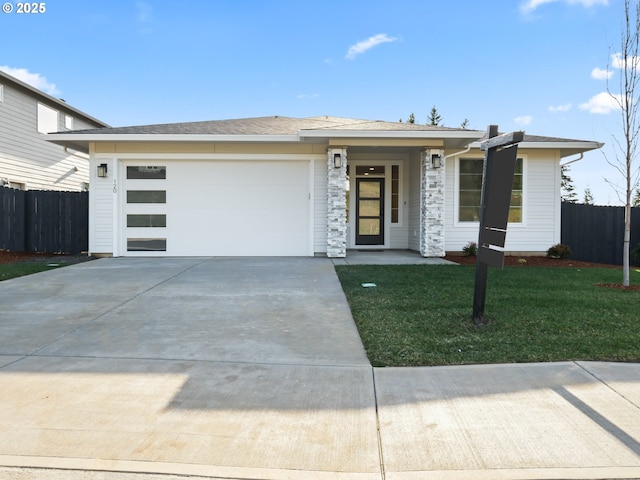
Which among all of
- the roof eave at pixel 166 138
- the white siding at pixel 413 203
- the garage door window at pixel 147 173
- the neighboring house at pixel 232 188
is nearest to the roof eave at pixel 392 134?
the neighboring house at pixel 232 188

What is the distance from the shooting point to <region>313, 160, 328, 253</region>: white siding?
11984 mm

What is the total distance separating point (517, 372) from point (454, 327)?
4.08 feet

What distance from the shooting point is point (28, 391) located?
3461mm

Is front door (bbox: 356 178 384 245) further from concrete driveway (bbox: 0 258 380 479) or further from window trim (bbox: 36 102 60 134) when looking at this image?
window trim (bbox: 36 102 60 134)

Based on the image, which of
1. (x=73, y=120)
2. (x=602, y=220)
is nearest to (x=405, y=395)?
(x=602, y=220)

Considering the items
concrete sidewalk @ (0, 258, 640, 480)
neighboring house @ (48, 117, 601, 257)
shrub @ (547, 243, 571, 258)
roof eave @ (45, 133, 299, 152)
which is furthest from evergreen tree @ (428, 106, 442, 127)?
concrete sidewalk @ (0, 258, 640, 480)

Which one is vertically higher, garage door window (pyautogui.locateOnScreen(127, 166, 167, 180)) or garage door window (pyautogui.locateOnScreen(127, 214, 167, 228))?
garage door window (pyautogui.locateOnScreen(127, 166, 167, 180))

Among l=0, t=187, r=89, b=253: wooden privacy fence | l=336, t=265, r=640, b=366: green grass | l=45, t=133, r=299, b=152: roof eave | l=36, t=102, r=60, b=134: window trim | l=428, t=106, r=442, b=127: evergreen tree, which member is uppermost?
l=428, t=106, r=442, b=127: evergreen tree

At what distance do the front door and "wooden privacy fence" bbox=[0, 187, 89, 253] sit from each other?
791cm

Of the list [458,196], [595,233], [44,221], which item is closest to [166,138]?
[44,221]

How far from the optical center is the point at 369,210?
13992 millimetres

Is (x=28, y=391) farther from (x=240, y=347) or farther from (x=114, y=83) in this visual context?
(x=114, y=83)

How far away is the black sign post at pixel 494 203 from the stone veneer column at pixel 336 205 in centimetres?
634

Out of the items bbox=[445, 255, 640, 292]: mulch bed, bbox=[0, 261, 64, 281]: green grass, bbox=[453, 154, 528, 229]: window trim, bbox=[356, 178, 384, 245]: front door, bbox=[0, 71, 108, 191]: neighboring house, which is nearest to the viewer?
bbox=[0, 261, 64, 281]: green grass
